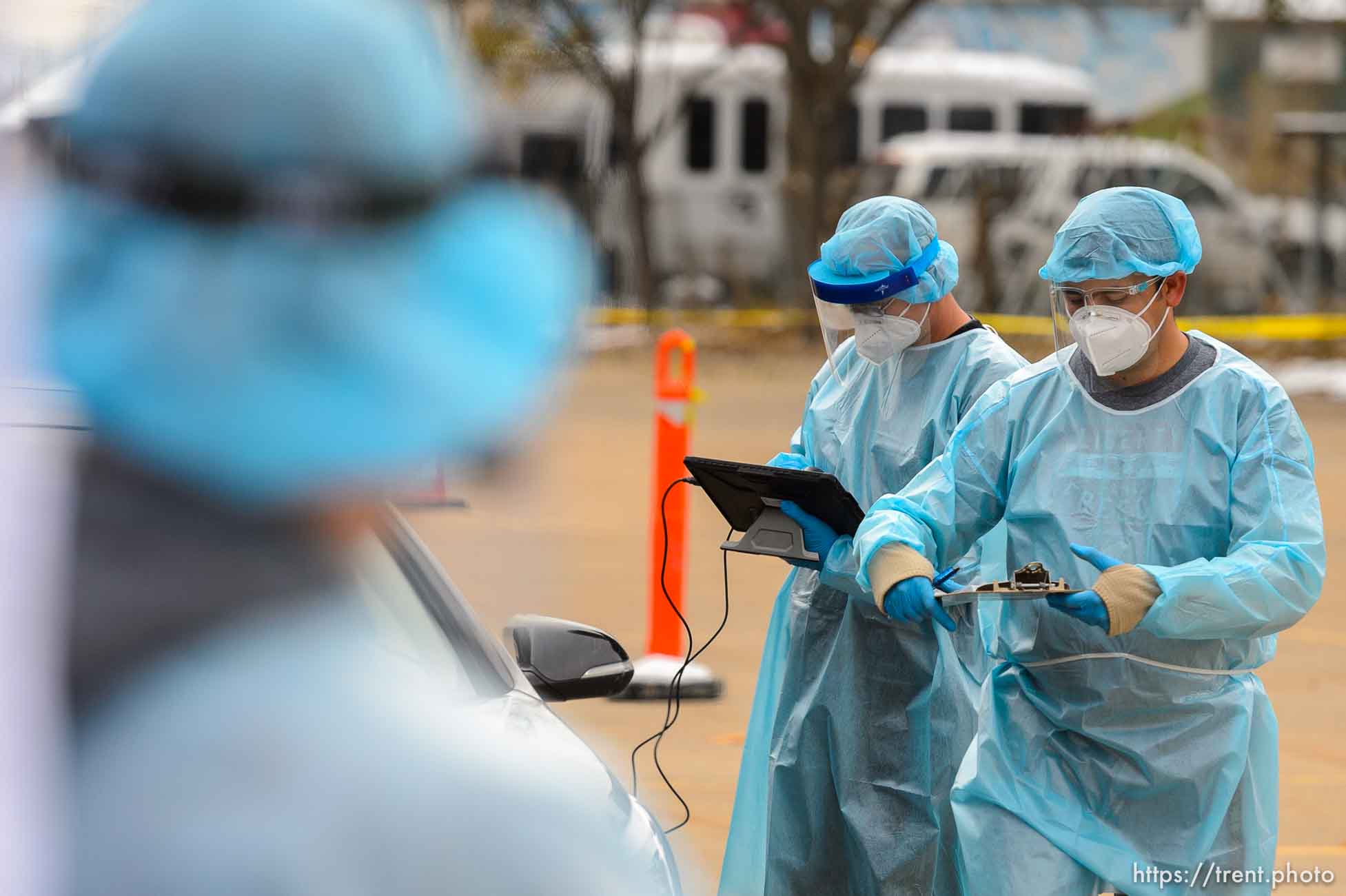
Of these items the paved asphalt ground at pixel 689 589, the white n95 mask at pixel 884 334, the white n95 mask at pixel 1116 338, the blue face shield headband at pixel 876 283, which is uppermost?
the blue face shield headband at pixel 876 283

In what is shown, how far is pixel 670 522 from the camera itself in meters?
7.19

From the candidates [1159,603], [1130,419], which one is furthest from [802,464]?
[1159,603]

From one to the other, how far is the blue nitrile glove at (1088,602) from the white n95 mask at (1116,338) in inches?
16.2

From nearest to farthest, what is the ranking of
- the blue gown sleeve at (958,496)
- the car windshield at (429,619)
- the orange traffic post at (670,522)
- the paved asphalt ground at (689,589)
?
1. the paved asphalt ground at (689,589)
2. the car windshield at (429,619)
3. the blue gown sleeve at (958,496)
4. the orange traffic post at (670,522)

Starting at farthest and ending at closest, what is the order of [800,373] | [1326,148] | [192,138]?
[1326,148], [800,373], [192,138]

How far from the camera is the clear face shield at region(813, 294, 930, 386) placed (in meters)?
4.41

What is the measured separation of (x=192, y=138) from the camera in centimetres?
119

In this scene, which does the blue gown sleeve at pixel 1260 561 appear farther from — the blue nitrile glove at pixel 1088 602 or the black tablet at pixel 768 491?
the black tablet at pixel 768 491

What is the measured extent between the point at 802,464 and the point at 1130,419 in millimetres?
1147

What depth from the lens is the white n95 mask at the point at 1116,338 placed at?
3688mm

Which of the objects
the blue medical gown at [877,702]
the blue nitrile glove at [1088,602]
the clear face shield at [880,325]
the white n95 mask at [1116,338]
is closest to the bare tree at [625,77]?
the clear face shield at [880,325]

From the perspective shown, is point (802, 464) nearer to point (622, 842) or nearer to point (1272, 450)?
point (1272, 450)

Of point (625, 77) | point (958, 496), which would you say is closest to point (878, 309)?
point (958, 496)

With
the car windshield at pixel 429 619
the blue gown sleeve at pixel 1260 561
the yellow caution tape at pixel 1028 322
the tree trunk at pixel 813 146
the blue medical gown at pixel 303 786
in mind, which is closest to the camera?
the blue medical gown at pixel 303 786
